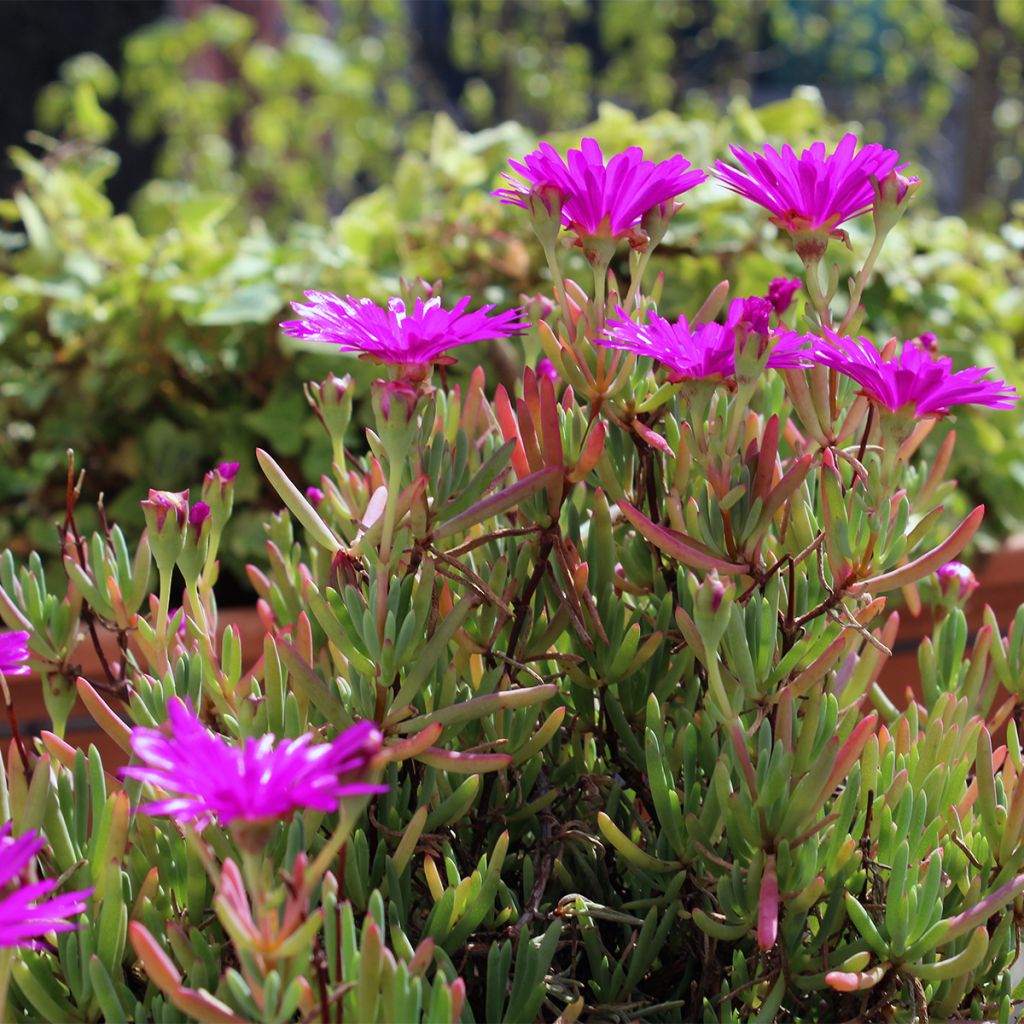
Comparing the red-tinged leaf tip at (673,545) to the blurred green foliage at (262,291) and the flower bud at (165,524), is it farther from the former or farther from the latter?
the blurred green foliage at (262,291)

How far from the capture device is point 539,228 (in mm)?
580

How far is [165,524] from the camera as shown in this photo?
0.57 meters

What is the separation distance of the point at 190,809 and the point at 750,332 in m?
0.29

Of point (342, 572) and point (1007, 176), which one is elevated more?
point (342, 572)

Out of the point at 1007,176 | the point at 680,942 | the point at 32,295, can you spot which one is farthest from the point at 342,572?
the point at 1007,176

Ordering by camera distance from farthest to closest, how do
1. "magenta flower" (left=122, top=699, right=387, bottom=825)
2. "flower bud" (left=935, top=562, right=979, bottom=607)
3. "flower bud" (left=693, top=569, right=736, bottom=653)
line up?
"flower bud" (left=935, top=562, right=979, bottom=607) → "flower bud" (left=693, top=569, right=736, bottom=653) → "magenta flower" (left=122, top=699, right=387, bottom=825)

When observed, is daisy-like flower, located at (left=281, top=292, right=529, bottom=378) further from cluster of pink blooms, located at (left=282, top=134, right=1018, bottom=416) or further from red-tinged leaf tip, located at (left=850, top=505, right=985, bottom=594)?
red-tinged leaf tip, located at (left=850, top=505, right=985, bottom=594)

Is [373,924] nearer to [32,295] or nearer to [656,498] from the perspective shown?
[656,498]

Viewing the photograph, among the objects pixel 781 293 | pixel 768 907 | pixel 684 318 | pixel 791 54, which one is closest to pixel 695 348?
pixel 684 318

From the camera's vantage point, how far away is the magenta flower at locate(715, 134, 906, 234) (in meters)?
0.56

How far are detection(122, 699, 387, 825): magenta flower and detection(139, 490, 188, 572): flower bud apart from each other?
0.18m

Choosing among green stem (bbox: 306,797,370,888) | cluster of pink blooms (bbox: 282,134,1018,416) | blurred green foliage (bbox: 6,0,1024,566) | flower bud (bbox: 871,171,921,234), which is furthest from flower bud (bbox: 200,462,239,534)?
blurred green foliage (bbox: 6,0,1024,566)

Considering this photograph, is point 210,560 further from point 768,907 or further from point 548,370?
point 768,907

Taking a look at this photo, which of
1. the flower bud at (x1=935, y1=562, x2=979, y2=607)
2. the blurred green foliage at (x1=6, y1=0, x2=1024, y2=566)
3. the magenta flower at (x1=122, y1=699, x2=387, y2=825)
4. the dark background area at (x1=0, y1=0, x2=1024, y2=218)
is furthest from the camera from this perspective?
the dark background area at (x1=0, y1=0, x2=1024, y2=218)
